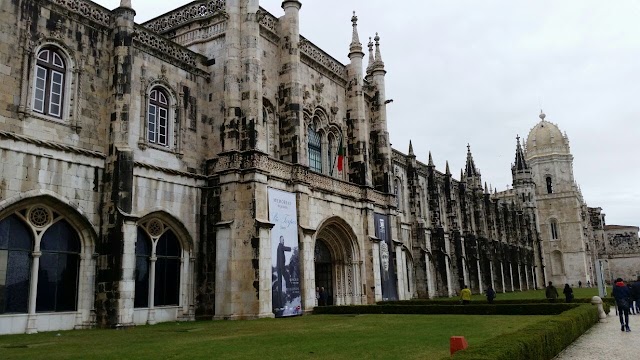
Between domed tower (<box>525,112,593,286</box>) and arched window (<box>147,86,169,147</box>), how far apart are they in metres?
75.8

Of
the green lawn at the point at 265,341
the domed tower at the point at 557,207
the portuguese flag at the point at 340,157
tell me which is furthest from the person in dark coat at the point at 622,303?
the domed tower at the point at 557,207

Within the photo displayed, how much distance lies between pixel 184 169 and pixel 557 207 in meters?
79.0

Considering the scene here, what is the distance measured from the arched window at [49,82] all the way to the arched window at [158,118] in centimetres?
385

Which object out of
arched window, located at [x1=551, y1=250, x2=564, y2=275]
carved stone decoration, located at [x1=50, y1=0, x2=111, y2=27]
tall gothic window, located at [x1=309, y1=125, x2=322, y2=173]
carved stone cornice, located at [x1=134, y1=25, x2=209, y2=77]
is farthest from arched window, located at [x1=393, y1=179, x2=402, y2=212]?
arched window, located at [x1=551, y1=250, x2=564, y2=275]

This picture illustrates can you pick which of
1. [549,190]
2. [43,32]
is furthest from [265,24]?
[549,190]

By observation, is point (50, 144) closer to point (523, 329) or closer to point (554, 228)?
point (523, 329)

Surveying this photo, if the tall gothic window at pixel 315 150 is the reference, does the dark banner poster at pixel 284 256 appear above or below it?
below

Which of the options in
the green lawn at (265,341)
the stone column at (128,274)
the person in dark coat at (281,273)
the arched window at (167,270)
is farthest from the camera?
the person in dark coat at (281,273)

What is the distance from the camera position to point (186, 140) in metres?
24.0

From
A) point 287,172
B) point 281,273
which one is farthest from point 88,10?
point 281,273

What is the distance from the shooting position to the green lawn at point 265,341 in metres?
11.5

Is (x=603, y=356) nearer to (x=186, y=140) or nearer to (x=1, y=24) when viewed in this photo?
(x=186, y=140)

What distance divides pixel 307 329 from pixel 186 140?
10980mm

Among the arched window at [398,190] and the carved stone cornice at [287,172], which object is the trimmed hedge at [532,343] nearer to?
the carved stone cornice at [287,172]
